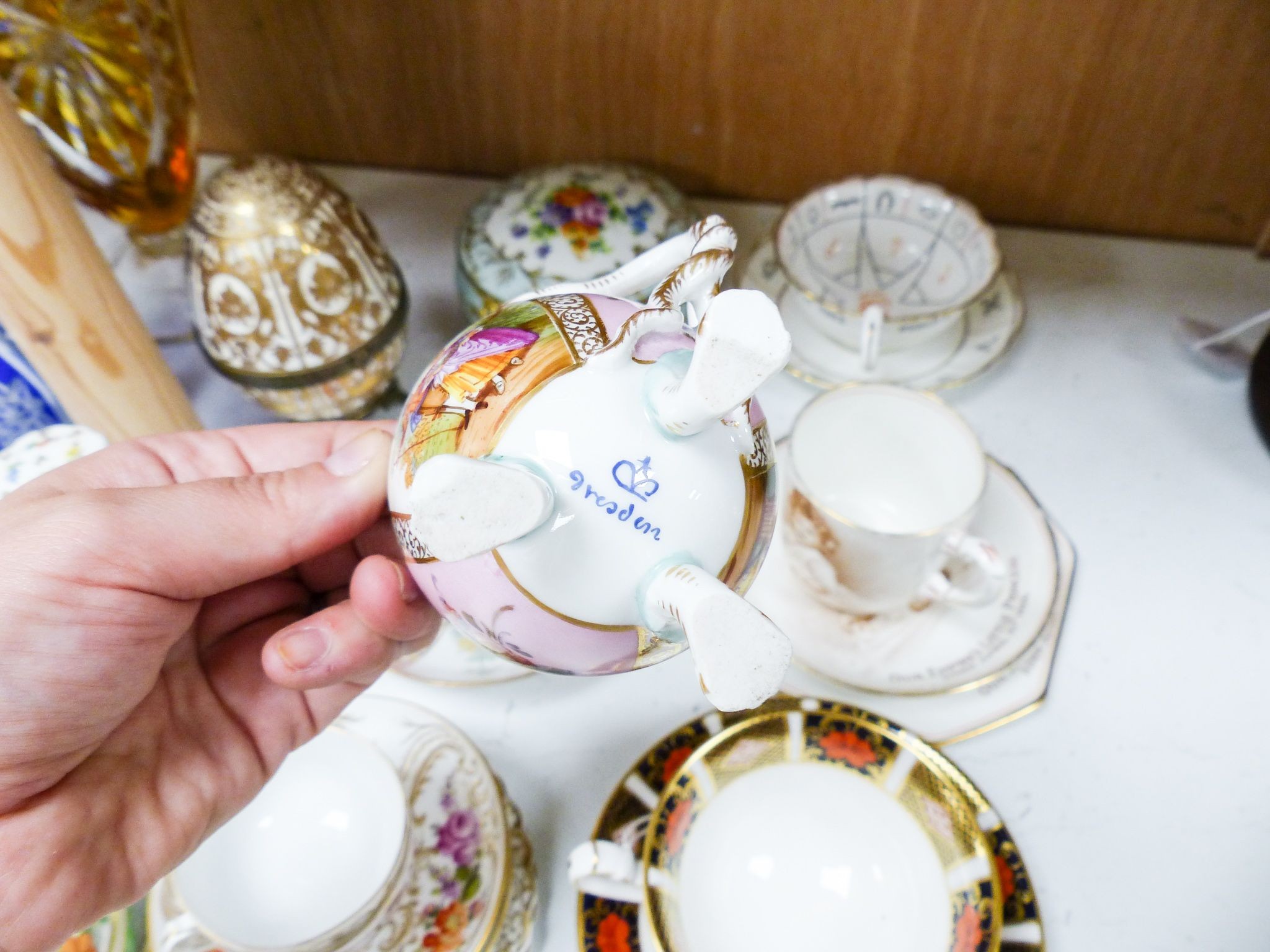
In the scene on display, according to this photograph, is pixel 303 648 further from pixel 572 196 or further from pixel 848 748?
pixel 572 196

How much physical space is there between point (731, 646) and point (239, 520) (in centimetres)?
27

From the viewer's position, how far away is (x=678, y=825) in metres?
0.51

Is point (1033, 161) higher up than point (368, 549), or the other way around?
point (1033, 161)

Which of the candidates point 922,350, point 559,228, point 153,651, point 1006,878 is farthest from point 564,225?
point 1006,878

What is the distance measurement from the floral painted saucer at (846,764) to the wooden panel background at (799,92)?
542 mm

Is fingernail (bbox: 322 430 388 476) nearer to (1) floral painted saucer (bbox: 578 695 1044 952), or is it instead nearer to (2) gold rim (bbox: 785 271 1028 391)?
(1) floral painted saucer (bbox: 578 695 1044 952)

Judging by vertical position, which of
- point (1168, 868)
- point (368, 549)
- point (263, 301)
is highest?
point (263, 301)

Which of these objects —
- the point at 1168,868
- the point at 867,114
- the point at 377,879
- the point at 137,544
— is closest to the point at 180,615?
the point at 137,544

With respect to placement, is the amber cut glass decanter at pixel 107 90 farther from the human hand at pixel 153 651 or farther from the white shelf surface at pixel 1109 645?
the human hand at pixel 153 651

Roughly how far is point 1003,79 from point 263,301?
62 centimetres

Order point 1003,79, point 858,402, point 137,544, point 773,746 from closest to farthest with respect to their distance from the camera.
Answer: point 137,544 → point 773,746 → point 858,402 → point 1003,79

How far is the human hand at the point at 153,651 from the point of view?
0.43 meters

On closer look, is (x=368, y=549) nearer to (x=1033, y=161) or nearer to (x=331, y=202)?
(x=331, y=202)

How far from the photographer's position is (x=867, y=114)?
836 millimetres
